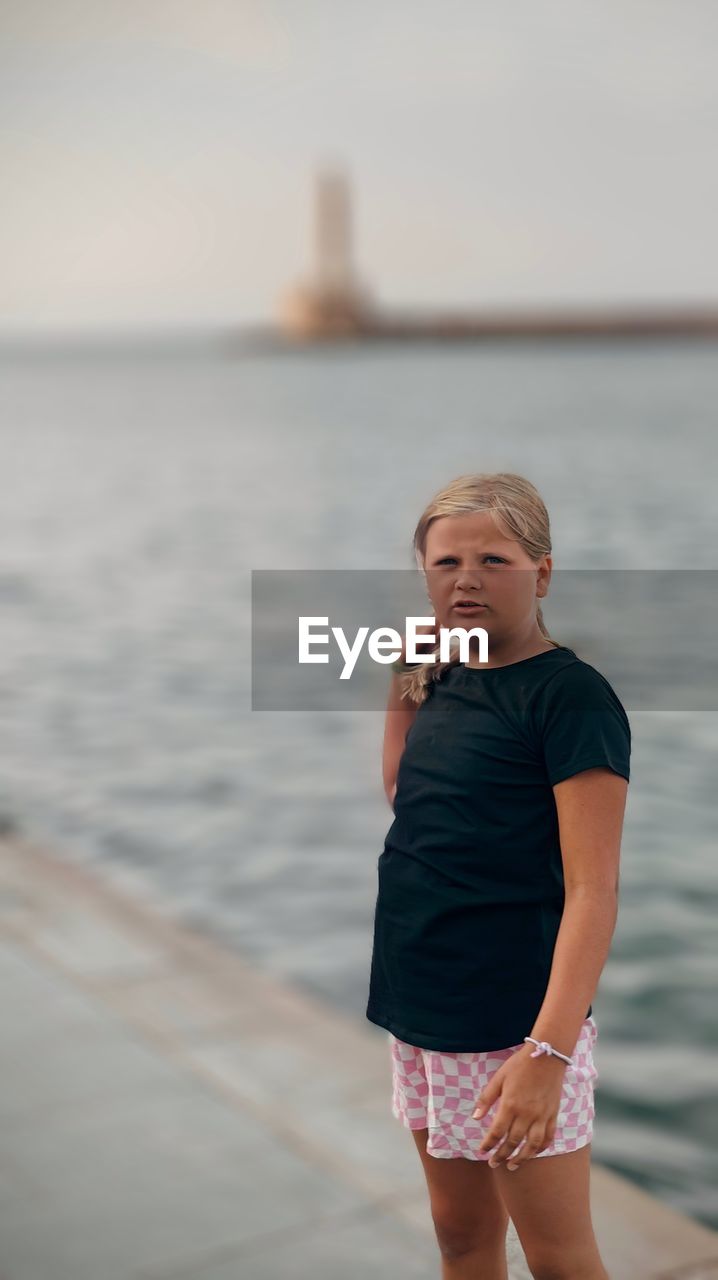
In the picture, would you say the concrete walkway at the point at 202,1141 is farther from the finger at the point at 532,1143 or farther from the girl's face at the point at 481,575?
the girl's face at the point at 481,575

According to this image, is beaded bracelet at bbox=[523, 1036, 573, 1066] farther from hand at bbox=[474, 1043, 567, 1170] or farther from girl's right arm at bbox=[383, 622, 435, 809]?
girl's right arm at bbox=[383, 622, 435, 809]

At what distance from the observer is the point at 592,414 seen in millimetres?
92438

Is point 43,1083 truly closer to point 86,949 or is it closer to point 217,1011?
point 217,1011

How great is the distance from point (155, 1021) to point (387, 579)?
18.4m

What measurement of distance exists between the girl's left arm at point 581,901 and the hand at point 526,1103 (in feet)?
0.06

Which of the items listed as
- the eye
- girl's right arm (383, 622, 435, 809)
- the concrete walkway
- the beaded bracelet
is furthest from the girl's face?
the concrete walkway

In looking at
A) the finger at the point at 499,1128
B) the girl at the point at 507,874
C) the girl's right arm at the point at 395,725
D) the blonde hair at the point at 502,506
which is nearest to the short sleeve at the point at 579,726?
the girl at the point at 507,874

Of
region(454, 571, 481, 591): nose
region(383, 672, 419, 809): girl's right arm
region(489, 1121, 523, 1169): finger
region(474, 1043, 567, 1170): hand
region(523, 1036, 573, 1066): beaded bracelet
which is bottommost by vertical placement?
region(489, 1121, 523, 1169): finger

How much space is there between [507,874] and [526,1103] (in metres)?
0.26

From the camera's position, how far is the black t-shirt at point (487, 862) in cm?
178

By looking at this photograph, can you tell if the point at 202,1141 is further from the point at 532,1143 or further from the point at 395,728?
the point at 532,1143

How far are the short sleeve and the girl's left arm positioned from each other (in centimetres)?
2

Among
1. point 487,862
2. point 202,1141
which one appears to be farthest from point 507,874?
point 202,1141

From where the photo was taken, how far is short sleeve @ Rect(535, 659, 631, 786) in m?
1.72
